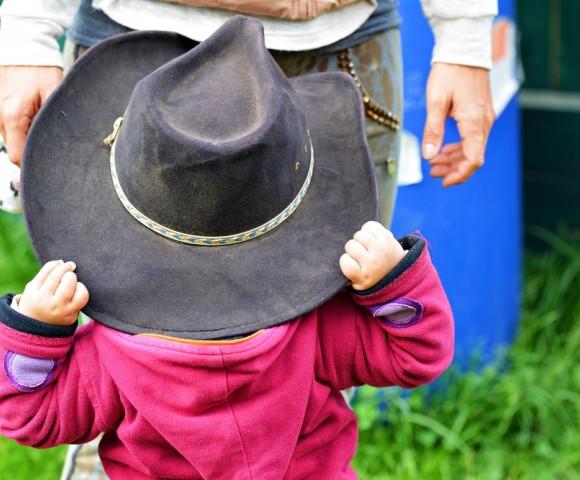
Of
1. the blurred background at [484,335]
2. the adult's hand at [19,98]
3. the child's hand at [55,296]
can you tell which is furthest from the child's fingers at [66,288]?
the blurred background at [484,335]

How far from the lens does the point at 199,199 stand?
155 cm

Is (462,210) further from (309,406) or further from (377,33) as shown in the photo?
(309,406)

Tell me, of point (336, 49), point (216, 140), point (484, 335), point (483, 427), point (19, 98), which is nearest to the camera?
point (216, 140)

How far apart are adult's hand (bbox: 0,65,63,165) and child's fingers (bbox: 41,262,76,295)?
29 centimetres

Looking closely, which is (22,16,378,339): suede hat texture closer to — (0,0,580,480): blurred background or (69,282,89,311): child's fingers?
(69,282,89,311): child's fingers

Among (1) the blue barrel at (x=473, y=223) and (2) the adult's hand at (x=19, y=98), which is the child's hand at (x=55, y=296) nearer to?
(2) the adult's hand at (x=19, y=98)

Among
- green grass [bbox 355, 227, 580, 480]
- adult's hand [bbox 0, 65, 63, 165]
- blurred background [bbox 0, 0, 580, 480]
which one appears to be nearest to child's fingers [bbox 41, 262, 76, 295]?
adult's hand [bbox 0, 65, 63, 165]

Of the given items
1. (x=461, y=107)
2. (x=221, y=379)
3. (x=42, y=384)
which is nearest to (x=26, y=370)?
(x=42, y=384)

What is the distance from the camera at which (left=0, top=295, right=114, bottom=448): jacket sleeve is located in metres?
1.56

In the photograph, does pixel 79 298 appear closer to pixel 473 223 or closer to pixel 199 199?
pixel 199 199

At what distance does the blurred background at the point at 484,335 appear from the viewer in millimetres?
2949

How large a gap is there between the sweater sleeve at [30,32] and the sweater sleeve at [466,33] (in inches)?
28.1

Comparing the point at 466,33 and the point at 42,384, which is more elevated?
the point at 466,33

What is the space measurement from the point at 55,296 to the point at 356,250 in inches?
18.2
